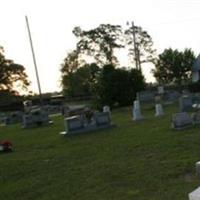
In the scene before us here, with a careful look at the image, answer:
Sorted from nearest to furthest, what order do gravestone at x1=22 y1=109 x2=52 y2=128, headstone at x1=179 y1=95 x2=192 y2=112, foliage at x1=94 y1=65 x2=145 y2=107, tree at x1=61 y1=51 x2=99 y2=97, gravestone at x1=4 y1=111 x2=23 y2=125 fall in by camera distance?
headstone at x1=179 y1=95 x2=192 y2=112 < gravestone at x1=22 y1=109 x2=52 y2=128 < foliage at x1=94 y1=65 x2=145 y2=107 < gravestone at x1=4 y1=111 x2=23 y2=125 < tree at x1=61 y1=51 x2=99 y2=97

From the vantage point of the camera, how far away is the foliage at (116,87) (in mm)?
31000

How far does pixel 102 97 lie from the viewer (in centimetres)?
3120

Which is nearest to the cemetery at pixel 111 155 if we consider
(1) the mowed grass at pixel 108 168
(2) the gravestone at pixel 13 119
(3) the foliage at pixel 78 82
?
(1) the mowed grass at pixel 108 168

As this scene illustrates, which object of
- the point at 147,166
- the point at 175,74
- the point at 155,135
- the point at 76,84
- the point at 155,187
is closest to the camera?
the point at 155,187

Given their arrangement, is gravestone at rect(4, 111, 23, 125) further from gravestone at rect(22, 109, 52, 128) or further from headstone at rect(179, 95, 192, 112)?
headstone at rect(179, 95, 192, 112)

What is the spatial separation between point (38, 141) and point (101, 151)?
539cm

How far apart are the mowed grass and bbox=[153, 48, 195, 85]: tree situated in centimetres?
4313

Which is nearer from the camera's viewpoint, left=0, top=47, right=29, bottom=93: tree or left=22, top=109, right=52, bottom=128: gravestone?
left=22, top=109, right=52, bottom=128: gravestone

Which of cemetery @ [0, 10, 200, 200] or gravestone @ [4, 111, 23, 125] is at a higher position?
cemetery @ [0, 10, 200, 200]

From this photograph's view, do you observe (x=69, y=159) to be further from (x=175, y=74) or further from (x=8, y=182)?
(x=175, y=74)

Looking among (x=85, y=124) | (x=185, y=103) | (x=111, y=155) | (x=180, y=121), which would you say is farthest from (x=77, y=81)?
(x=111, y=155)

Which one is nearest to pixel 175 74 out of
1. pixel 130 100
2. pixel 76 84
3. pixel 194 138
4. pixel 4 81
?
pixel 76 84

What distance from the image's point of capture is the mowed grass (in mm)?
Result: 7867

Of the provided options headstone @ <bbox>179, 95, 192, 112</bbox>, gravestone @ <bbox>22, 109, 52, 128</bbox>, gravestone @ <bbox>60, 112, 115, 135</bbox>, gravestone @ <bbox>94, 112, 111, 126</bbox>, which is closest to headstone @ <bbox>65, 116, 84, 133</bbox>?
gravestone @ <bbox>60, 112, 115, 135</bbox>
